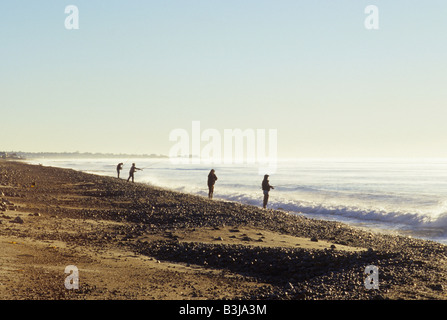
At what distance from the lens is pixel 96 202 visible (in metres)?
25.5

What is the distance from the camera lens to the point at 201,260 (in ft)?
39.5

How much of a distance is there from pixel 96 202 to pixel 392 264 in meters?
18.7

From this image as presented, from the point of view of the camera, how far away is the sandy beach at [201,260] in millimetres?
8844

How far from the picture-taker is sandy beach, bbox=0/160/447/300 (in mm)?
8844

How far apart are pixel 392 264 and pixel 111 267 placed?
22.3 ft

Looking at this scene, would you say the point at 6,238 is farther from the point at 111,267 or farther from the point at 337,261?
the point at 337,261

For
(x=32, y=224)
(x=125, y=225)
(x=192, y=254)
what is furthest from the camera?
(x=125, y=225)

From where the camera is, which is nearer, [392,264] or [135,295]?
[135,295]

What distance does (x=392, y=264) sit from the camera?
35.2ft
